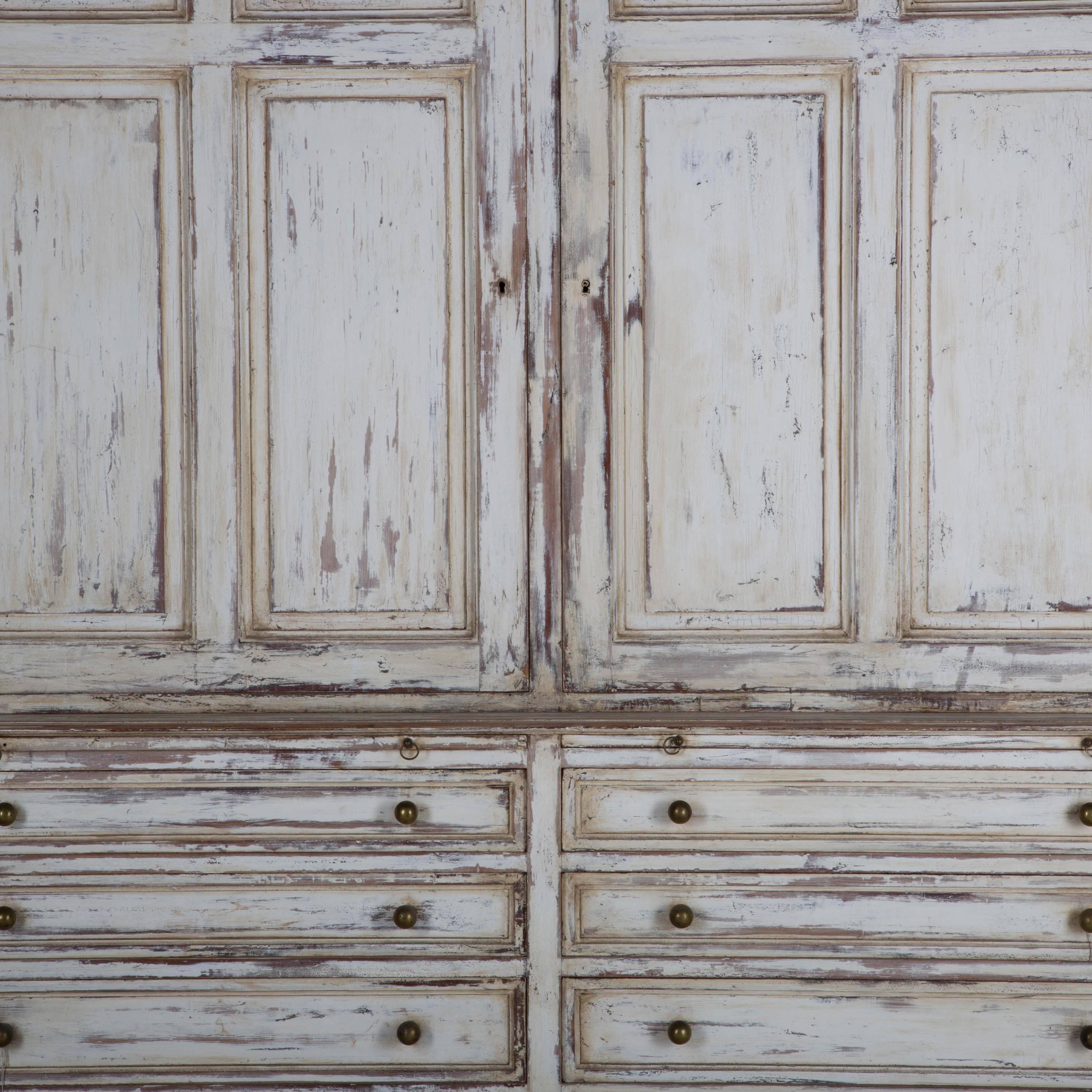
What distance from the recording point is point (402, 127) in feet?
4.84

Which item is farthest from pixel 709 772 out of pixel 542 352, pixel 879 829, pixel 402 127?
pixel 402 127

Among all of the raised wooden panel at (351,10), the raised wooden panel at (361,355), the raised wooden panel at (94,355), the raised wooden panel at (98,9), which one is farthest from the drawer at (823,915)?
the raised wooden panel at (98,9)

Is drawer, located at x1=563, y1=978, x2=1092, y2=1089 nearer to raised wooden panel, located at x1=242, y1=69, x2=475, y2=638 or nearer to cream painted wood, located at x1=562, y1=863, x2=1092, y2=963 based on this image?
cream painted wood, located at x1=562, y1=863, x2=1092, y2=963

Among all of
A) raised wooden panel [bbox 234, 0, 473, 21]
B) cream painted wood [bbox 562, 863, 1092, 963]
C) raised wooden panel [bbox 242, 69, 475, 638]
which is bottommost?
cream painted wood [bbox 562, 863, 1092, 963]

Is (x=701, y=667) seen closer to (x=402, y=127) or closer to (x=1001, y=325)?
(x=1001, y=325)

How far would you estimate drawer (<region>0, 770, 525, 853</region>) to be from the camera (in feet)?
4.84

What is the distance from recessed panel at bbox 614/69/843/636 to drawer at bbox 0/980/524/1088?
2.42ft

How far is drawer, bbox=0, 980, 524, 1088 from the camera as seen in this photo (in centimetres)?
148

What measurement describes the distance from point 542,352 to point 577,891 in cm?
94

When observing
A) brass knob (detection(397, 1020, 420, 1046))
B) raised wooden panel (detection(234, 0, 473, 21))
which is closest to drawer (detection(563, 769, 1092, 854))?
brass knob (detection(397, 1020, 420, 1046))

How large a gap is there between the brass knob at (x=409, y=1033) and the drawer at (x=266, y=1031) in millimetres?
17

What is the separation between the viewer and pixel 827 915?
147 centimetres

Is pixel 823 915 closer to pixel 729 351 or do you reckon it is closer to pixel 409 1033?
pixel 409 1033

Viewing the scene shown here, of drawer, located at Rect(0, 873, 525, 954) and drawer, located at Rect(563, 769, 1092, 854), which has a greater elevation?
drawer, located at Rect(563, 769, 1092, 854)
